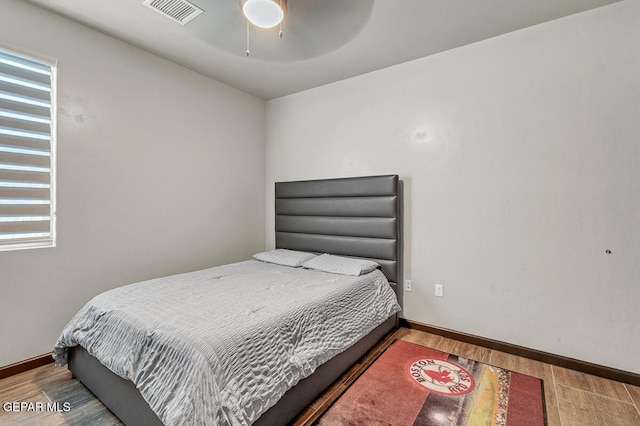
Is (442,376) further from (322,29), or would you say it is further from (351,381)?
(322,29)

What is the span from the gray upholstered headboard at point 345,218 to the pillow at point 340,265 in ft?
0.54

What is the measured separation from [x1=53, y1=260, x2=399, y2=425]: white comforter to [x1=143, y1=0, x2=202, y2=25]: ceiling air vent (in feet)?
6.34

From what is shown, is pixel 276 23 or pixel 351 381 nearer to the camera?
pixel 276 23

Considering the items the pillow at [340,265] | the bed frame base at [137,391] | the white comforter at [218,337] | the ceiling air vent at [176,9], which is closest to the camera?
the white comforter at [218,337]

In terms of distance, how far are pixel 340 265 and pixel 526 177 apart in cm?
170

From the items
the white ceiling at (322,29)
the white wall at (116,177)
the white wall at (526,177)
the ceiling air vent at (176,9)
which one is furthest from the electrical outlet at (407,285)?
the ceiling air vent at (176,9)

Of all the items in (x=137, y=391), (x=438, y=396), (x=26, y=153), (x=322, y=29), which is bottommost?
(x=438, y=396)

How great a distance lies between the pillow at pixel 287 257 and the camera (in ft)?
9.64

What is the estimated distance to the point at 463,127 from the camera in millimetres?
2535

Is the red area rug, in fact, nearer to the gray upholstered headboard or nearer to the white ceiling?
the gray upholstered headboard

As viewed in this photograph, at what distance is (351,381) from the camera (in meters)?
1.95

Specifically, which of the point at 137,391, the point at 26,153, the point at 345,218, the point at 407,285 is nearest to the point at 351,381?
the point at 407,285

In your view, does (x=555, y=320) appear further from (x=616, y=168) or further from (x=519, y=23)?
(x=519, y=23)

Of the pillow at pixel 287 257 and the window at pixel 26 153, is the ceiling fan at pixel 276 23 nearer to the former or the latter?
the window at pixel 26 153
